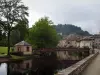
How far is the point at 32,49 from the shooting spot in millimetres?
78875

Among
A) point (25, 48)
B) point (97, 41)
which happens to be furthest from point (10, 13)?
point (97, 41)

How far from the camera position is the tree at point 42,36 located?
84.8 meters

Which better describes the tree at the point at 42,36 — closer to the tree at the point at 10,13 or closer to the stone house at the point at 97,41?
the tree at the point at 10,13

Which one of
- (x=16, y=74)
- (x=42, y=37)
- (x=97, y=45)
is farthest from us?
(x=97, y=45)

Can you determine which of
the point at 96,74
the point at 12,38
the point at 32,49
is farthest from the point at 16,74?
the point at 12,38

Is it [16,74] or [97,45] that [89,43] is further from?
[16,74]

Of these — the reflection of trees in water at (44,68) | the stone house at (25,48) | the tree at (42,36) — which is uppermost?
the tree at (42,36)

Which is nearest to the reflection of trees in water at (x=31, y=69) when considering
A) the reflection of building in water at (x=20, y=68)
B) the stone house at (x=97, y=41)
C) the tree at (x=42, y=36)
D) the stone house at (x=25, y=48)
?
the reflection of building in water at (x=20, y=68)

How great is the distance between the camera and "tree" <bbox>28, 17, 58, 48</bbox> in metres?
84.8

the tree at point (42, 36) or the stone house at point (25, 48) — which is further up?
the tree at point (42, 36)

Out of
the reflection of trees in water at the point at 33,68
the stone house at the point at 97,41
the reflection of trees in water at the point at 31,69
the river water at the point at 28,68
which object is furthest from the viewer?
the stone house at the point at 97,41

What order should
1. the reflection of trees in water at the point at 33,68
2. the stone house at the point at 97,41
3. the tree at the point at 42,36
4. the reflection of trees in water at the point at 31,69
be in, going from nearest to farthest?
the reflection of trees in water at the point at 31,69
the reflection of trees in water at the point at 33,68
the tree at the point at 42,36
the stone house at the point at 97,41

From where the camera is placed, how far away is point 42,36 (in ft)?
282

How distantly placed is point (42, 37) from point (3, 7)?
26127 millimetres
